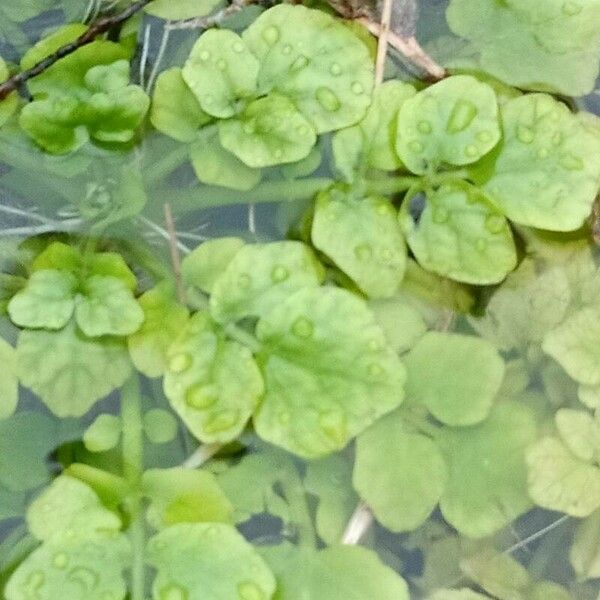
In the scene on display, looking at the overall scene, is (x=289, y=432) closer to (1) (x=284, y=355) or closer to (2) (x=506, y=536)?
(1) (x=284, y=355)

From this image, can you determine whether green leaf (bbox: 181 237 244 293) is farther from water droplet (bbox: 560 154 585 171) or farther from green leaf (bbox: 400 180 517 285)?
water droplet (bbox: 560 154 585 171)

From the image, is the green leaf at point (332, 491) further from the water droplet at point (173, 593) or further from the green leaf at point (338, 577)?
the water droplet at point (173, 593)

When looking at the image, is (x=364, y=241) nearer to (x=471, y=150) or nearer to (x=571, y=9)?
(x=471, y=150)

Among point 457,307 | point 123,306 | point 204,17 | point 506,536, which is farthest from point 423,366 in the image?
point 204,17

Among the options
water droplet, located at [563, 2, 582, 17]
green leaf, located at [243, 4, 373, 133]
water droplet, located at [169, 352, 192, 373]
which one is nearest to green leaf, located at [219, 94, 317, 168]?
green leaf, located at [243, 4, 373, 133]

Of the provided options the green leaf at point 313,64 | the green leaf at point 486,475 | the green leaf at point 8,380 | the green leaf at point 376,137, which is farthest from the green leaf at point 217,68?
the green leaf at point 486,475

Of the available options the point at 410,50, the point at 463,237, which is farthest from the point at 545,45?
the point at 463,237

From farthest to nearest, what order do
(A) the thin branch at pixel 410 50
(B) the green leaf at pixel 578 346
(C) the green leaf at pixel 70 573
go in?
(A) the thin branch at pixel 410 50 < (B) the green leaf at pixel 578 346 < (C) the green leaf at pixel 70 573
